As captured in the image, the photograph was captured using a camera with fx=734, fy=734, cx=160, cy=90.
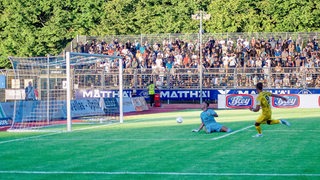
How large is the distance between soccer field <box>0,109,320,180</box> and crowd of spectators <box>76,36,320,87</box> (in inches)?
1020

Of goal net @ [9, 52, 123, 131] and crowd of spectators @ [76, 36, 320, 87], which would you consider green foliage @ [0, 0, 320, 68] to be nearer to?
crowd of spectators @ [76, 36, 320, 87]

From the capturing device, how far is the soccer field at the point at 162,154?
14.6 meters

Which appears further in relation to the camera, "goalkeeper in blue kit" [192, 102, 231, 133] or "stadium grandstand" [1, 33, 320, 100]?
"stadium grandstand" [1, 33, 320, 100]

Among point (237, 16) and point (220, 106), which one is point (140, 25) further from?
point (220, 106)

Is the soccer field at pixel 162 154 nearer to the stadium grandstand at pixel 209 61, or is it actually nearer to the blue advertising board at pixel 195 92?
the stadium grandstand at pixel 209 61

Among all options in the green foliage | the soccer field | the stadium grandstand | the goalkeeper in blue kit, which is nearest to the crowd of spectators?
the stadium grandstand

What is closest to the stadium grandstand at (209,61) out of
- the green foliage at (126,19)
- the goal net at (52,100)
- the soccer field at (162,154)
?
the green foliage at (126,19)

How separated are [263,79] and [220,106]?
580 cm

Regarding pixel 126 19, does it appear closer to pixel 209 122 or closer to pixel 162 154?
pixel 209 122

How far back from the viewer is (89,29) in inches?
2881

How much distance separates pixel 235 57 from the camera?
56.5 meters

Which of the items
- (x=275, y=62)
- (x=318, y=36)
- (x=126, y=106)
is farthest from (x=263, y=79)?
(x=126, y=106)

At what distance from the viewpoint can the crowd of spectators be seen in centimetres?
5253

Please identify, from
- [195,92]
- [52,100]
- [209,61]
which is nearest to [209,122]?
[52,100]
